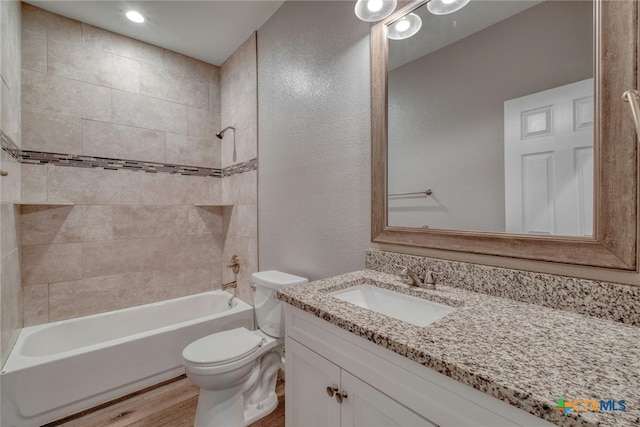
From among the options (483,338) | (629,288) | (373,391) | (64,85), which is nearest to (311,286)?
(373,391)

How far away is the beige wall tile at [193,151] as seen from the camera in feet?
8.58

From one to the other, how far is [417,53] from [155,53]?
94.6 inches

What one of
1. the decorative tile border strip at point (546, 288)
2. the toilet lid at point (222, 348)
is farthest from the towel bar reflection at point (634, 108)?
the toilet lid at point (222, 348)

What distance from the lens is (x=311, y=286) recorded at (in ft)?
3.84

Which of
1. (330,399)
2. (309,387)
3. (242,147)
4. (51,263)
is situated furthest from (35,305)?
(330,399)

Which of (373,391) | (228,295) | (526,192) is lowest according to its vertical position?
(228,295)

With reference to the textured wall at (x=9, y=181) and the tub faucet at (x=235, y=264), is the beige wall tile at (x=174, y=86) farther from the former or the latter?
the tub faucet at (x=235, y=264)

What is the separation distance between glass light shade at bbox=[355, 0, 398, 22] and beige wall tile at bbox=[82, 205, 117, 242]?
92.9 inches

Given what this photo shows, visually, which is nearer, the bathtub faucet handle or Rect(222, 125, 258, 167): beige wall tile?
Rect(222, 125, 258, 167): beige wall tile

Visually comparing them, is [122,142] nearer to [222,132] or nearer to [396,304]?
[222,132]

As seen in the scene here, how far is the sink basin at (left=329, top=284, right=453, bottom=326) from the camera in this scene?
104 centimetres

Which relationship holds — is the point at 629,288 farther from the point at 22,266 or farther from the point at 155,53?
the point at 155,53

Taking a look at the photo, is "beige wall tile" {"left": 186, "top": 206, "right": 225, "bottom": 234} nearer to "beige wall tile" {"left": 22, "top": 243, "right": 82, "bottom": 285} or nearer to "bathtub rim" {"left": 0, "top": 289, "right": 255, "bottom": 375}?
"bathtub rim" {"left": 0, "top": 289, "right": 255, "bottom": 375}
